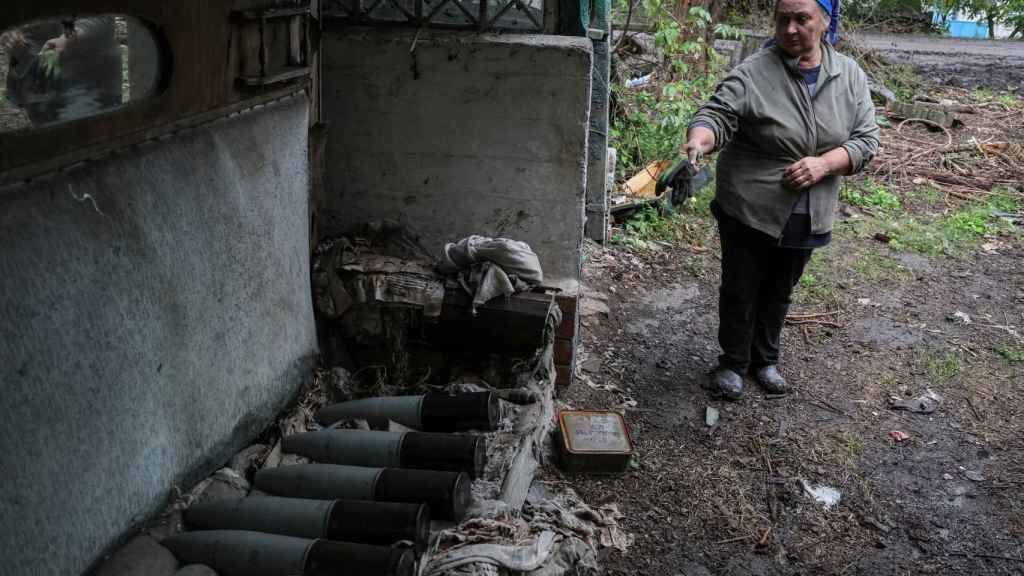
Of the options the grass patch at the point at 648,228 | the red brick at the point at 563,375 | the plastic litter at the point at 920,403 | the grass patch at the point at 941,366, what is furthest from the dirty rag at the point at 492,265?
the grass patch at the point at 648,228

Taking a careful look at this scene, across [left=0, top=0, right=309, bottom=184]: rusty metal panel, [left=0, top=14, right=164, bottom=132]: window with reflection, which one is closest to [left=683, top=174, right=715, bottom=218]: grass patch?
[left=0, top=0, right=309, bottom=184]: rusty metal panel

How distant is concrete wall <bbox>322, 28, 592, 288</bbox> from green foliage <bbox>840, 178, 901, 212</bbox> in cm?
464

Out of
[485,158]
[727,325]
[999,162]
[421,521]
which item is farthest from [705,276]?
[999,162]

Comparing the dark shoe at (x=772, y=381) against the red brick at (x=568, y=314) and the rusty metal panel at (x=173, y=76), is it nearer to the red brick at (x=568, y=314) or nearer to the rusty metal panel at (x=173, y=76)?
the red brick at (x=568, y=314)

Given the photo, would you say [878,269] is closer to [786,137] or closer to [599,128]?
[599,128]

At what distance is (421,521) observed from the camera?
262cm

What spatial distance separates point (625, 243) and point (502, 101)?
9.49ft

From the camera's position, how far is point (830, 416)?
14.5 ft

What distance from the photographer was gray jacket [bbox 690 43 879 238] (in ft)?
13.2

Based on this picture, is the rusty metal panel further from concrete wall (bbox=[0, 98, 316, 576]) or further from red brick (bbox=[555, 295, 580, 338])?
Result: red brick (bbox=[555, 295, 580, 338])

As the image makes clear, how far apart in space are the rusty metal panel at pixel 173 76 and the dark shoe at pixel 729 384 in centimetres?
263

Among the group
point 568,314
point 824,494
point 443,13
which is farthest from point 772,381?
point 443,13

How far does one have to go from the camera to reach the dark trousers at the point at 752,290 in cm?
430

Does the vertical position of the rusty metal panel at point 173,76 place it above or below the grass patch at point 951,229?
above
